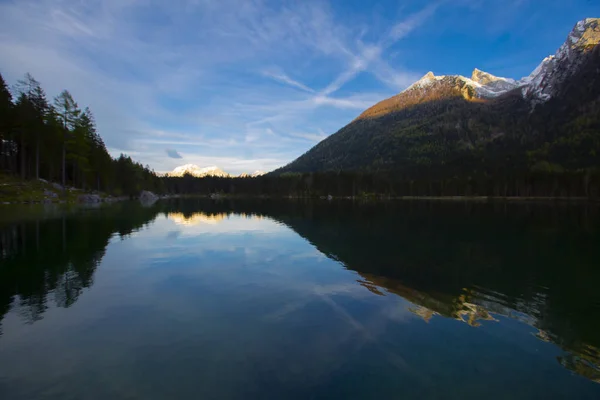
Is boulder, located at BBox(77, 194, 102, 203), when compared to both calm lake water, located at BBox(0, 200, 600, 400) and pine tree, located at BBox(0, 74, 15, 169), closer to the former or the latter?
pine tree, located at BBox(0, 74, 15, 169)

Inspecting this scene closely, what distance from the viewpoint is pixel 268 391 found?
9586mm

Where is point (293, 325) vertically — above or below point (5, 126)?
below

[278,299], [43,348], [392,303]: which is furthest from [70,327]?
[392,303]

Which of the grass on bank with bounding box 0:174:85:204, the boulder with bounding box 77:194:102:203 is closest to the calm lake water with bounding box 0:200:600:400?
the grass on bank with bounding box 0:174:85:204

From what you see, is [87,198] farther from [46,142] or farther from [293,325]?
[293,325]

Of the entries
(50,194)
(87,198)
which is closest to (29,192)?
(50,194)

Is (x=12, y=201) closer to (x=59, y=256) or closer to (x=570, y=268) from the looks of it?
(x=59, y=256)

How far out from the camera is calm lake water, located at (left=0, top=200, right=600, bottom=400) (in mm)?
10109

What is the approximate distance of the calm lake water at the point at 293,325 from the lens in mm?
10109

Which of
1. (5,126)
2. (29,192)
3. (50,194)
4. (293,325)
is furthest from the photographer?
(50,194)

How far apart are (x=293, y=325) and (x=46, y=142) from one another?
11267 cm

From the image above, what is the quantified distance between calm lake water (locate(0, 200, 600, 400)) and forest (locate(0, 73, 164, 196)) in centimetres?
7639

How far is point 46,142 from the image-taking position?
96.9m

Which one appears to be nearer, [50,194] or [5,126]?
[5,126]
